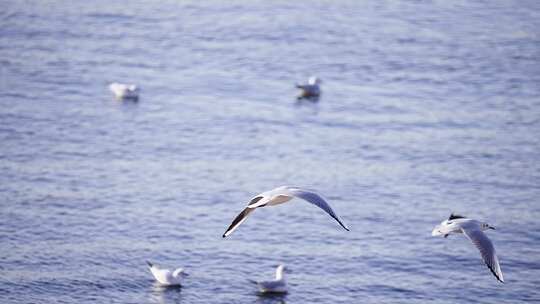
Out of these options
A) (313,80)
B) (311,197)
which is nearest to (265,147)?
(313,80)

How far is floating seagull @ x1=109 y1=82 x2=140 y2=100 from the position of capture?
40.8 meters

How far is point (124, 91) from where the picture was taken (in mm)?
40719

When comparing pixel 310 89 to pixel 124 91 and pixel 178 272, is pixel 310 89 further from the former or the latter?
pixel 178 272

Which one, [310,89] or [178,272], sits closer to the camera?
[178,272]

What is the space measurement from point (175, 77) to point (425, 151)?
11.3 metres

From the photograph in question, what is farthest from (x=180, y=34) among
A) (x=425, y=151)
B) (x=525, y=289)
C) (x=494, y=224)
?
(x=525, y=289)

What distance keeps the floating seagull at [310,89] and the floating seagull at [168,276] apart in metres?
15.0

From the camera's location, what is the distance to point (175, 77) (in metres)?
43.4

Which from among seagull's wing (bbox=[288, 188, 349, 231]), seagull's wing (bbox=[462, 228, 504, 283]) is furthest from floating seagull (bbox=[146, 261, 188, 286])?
seagull's wing (bbox=[462, 228, 504, 283])

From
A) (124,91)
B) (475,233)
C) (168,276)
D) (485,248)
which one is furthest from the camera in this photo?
(124,91)

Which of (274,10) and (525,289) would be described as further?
(274,10)

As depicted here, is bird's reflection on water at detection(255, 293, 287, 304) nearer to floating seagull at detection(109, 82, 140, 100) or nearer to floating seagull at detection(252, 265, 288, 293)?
floating seagull at detection(252, 265, 288, 293)

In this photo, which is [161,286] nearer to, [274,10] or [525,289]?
[525,289]

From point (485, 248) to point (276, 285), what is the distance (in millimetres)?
5443
